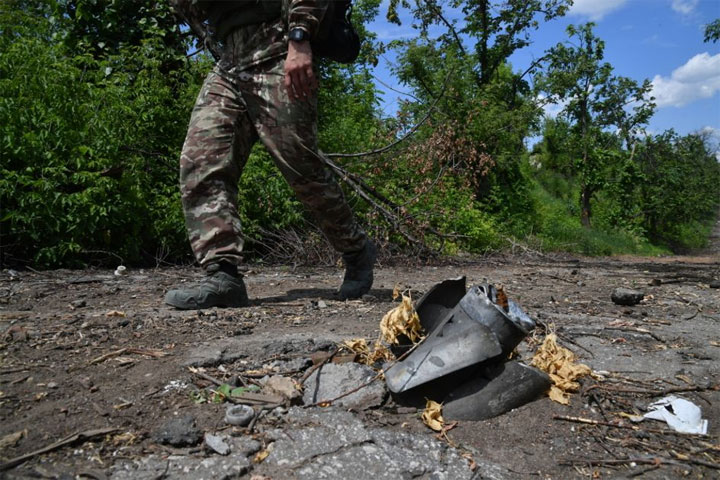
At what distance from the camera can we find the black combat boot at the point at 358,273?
325 cm

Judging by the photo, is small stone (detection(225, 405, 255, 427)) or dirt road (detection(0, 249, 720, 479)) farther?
small stone (detection(225, 405, 255, 427))

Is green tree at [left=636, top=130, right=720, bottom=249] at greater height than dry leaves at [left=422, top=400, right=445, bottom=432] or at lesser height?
greater

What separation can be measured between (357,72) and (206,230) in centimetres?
605

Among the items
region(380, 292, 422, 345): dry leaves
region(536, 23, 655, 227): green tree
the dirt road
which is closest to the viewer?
the dirt road

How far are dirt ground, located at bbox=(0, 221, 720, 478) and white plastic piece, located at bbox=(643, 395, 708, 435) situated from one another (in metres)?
0.03

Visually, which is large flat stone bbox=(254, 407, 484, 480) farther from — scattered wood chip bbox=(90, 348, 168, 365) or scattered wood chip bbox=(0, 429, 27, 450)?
scattered wood chip bbox=(90, 348, 168, 365)

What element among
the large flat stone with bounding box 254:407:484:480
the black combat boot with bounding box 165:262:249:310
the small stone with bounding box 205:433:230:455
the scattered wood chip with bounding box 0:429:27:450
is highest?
the black combat boot with bounding box 165:262:249:310

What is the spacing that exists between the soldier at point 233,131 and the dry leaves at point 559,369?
1.61m

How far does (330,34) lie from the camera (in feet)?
9.59

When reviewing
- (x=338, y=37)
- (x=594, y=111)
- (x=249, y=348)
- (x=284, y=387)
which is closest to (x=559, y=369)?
(x=284, y=387)

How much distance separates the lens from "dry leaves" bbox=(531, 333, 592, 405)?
1.70m

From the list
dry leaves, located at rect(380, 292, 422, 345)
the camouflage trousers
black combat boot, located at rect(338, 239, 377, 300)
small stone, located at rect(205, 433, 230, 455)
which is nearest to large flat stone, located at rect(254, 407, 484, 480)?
small stone, located at rect(205, 433, 230, 455)

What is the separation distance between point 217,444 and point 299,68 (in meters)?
1.88

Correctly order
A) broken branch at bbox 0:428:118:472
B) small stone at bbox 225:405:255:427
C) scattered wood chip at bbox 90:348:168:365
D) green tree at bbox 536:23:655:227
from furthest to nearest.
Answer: green tree at bbox 536:23:655:227 < scattered wood chip at bbox 90:348:168:365 < small stone at bbox 225:405:255:427 < broken branch at bbox 0:428:118:472
